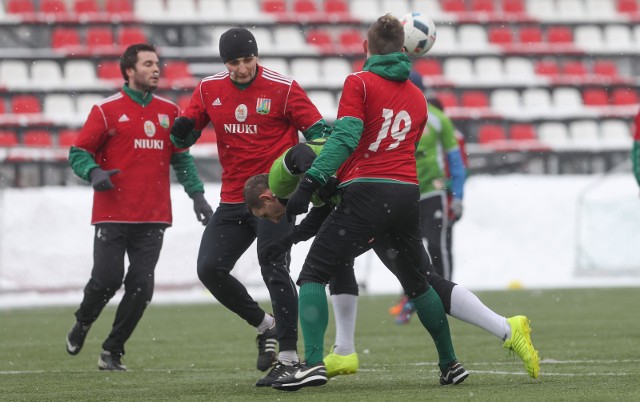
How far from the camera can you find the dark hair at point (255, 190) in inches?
255

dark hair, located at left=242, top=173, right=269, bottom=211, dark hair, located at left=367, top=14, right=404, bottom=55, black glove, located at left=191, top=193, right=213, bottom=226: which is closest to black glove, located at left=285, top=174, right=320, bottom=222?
dark hair, located at left=242, top=173, right=269, bottom=211

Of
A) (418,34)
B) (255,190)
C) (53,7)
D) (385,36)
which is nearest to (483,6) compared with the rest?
(53,7)

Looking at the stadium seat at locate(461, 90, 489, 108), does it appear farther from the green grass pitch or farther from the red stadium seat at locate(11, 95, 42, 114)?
the green grass pitch

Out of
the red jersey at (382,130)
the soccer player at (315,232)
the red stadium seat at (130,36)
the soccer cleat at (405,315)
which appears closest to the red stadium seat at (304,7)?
the red stadium seat at (130,36)

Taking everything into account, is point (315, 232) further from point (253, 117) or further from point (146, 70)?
point (146, 70)

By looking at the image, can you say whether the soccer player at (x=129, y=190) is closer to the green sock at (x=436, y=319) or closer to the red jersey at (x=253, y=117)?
the red jersey at (x=253, y=117)

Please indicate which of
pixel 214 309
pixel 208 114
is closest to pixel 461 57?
pixel 214 309

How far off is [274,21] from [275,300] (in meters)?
23.7

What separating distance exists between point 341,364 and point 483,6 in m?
26.2

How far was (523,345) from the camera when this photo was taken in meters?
6.56

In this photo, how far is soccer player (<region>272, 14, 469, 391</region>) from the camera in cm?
631

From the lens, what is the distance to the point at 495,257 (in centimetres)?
2034

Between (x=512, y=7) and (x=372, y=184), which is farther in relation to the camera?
(x=512, y=7)

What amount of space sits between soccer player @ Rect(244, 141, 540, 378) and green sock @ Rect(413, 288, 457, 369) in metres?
0.14
